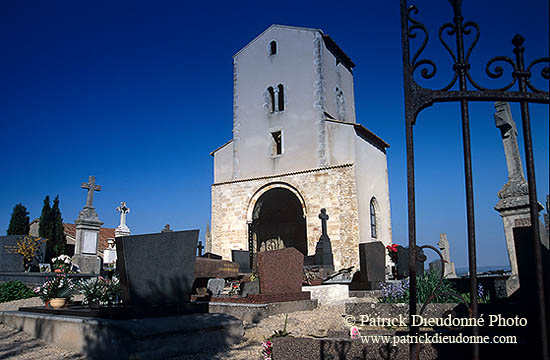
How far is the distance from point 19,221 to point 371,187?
96.2ft

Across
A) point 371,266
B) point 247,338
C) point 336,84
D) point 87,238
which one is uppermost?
point 336,84

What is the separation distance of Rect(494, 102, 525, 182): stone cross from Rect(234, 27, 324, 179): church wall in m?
9.87

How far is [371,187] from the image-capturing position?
20.7 meters

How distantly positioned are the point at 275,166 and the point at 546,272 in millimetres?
17681

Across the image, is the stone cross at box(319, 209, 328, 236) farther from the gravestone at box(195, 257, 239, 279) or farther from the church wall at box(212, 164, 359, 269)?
the gravestone at box(195, 257, 239, 279)

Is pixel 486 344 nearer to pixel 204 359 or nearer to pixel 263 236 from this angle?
pixel 204 359

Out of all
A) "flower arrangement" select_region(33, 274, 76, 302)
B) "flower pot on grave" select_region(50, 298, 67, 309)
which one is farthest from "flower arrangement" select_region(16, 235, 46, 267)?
"flower pot on grave" select_region(50, 298, 67, 309)

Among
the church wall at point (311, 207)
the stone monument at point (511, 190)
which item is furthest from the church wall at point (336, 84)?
the stone monument at point (511, 190)

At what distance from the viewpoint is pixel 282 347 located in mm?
4238

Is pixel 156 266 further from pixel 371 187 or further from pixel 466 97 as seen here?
pixel 371 187

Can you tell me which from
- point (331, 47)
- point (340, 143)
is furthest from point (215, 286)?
point (331, 47)

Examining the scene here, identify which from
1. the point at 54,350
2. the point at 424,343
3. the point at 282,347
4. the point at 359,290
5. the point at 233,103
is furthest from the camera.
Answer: the point at 233,103

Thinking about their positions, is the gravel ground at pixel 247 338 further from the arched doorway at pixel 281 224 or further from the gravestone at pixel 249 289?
the arched doorway at pixel 281 224

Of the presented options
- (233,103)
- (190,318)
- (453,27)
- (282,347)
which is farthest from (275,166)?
(453,27)
